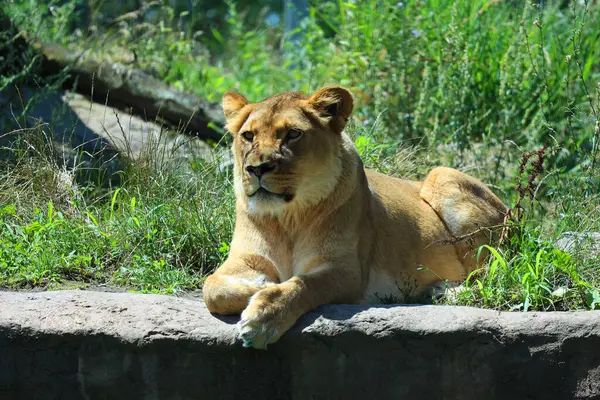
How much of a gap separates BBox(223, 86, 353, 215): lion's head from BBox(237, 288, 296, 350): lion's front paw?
622 mm

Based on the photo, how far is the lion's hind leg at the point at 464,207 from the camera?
5742mm

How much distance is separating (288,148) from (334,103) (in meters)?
0.43

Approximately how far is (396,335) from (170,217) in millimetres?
2433

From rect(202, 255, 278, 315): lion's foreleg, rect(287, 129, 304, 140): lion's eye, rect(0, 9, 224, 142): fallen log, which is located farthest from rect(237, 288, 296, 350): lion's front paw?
rect(0, 9, 224, 142): fallen log

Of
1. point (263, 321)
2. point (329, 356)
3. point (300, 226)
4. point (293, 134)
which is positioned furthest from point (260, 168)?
point (329, 356)

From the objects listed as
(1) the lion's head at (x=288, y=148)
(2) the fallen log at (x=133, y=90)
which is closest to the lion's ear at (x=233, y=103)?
(1) the lion's head at (x=288, y=148)

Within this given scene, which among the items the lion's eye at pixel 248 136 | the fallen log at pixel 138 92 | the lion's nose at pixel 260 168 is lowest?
the fallen log at pixel 138 92

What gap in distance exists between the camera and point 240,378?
4.18 metres

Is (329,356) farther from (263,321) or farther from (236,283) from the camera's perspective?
(236,283)

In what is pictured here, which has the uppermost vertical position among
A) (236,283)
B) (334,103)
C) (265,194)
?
(334,103)

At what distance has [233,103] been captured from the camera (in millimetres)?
4996

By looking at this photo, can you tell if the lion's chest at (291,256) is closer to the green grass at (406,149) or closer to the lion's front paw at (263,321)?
the lion's front paw at (263,321)

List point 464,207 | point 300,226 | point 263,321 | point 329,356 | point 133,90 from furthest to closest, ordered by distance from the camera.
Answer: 1. point 133,90
2. point 464,207
3. point 300,226
4. point 329,356
5. point 263,321

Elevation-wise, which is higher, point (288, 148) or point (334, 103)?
point (334, 103)
